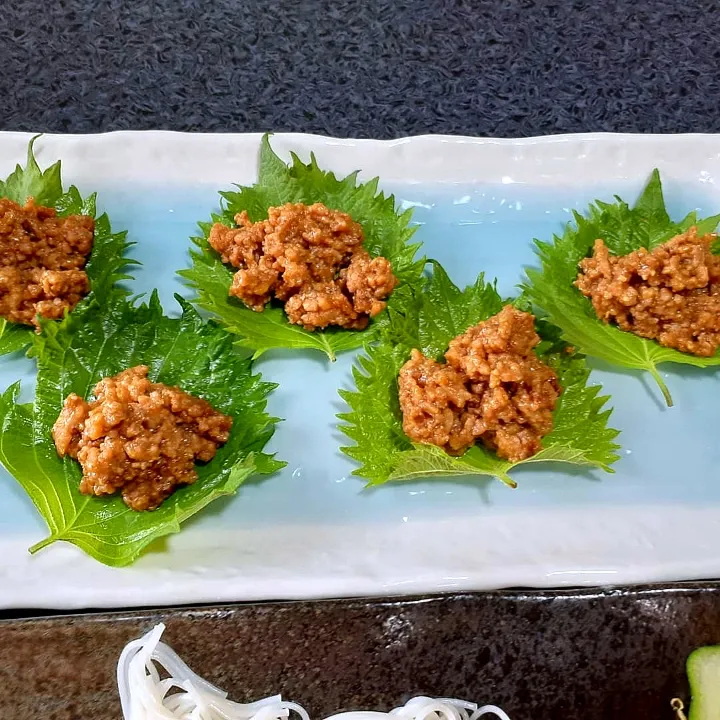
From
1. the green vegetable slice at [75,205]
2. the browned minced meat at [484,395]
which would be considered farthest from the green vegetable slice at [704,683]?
the green vegetable slice at [75,205]

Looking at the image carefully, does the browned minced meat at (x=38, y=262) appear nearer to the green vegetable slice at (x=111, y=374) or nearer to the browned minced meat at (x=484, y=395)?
the green vegetable slice at (x=111, y=374)

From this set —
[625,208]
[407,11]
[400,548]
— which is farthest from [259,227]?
[407,11]

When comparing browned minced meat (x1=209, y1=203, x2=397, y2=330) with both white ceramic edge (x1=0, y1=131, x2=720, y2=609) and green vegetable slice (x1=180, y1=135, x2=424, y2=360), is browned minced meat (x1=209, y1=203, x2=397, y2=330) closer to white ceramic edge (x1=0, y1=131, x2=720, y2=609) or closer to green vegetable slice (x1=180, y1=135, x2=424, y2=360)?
green vegetable slice (x1=180, y1=135, x2=424, y2=360)

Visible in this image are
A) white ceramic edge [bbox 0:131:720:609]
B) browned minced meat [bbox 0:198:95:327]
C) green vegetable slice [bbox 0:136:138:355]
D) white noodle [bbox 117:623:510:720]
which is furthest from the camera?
green vegetable slice [bbox 0:136:138:355]

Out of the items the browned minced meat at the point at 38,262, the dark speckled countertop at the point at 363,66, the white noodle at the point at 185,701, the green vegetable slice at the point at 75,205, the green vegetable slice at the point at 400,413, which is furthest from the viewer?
the dark speckled countertop at the point at 363,66

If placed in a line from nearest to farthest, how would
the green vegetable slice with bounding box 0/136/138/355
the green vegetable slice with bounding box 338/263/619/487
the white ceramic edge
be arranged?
the white ceramic edge
the green vegetable slice with bounding box 338/263/619/487
the green vegetable slice with bounding box 0/136/138/355

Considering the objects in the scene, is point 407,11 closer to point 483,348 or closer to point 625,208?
point 625,208

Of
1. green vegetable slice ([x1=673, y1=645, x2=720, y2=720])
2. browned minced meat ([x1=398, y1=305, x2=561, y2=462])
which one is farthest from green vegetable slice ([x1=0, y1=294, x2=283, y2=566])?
green vegetable slice ([x1=673, y1=645, x2=720, y2=720])
